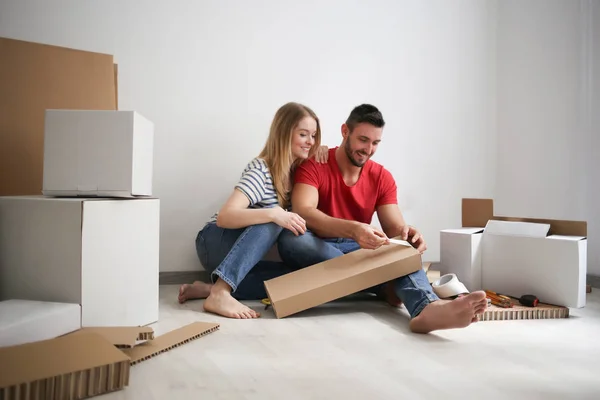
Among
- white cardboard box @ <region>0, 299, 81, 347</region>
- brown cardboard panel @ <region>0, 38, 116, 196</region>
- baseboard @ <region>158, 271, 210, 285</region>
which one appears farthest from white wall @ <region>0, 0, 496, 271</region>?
white cardboard box @ <region>0, 299, 81, 347</region>

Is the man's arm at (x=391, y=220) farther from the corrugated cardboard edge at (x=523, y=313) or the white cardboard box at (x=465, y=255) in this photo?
the corrugated cardboard edge at (x=523, y=313)

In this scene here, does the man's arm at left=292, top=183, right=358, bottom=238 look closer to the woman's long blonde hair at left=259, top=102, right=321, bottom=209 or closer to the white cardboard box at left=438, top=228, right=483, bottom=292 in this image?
the woman's long blonde hair at left=259, top=102, right=321, bottom=209

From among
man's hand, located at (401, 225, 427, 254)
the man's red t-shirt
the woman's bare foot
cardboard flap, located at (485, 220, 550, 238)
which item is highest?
the man's red t-shirt

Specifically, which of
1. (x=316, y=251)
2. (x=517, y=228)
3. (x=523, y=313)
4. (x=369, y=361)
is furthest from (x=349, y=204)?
(x=369, y=361)

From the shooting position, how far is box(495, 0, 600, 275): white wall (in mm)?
2129

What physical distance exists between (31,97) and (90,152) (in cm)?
51

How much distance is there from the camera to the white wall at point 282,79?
81.8 inches

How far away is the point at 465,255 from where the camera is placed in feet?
6.09

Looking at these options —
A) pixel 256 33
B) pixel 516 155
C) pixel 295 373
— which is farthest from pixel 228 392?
pixel 516 155

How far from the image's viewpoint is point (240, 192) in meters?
1.73

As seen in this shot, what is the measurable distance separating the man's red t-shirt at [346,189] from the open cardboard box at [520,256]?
0.98 feet

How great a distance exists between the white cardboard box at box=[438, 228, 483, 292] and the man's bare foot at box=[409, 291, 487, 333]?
53 centimetres

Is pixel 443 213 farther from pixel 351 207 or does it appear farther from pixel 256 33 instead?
pixel 256 33

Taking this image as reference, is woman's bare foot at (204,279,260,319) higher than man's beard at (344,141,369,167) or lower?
lower
